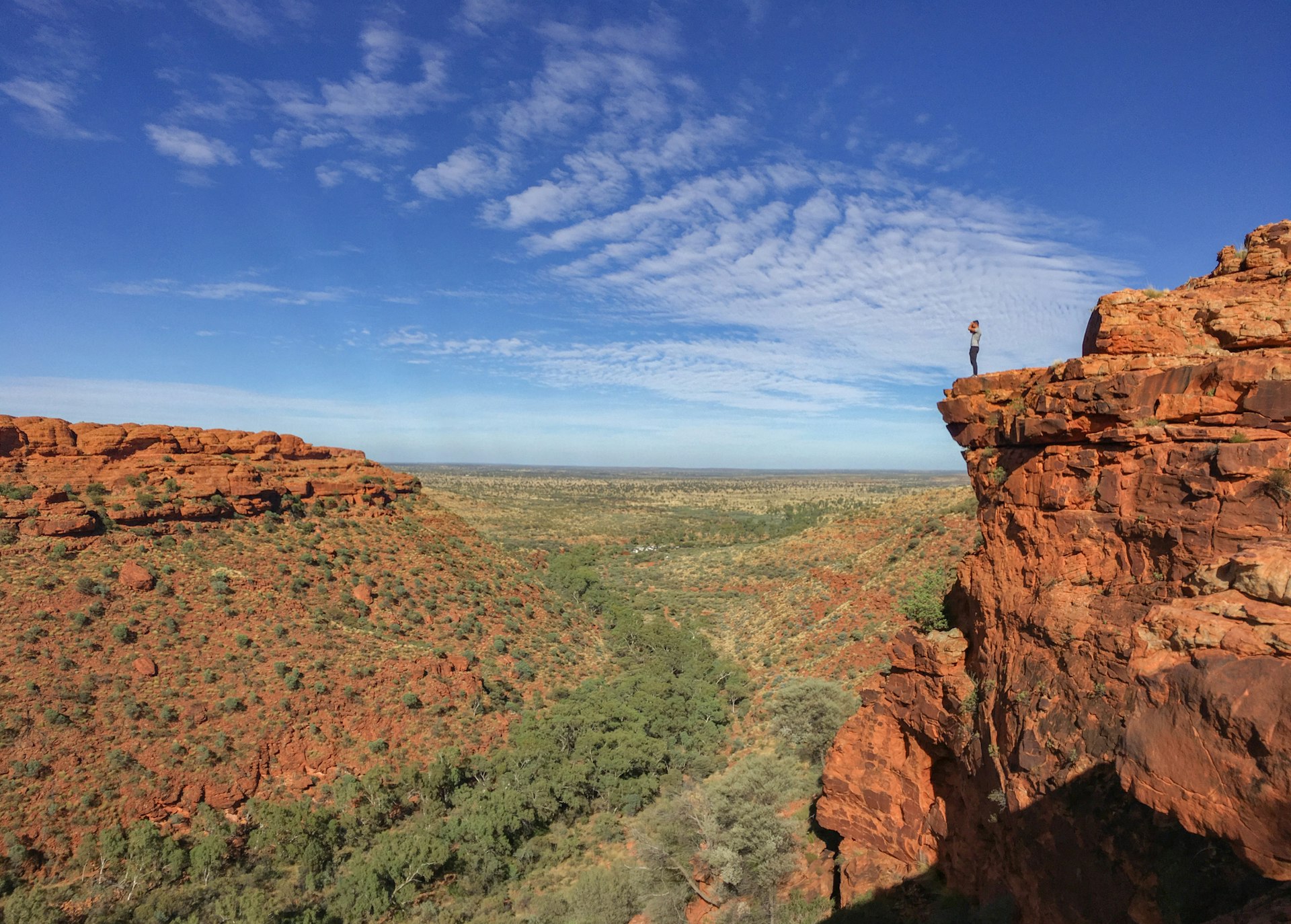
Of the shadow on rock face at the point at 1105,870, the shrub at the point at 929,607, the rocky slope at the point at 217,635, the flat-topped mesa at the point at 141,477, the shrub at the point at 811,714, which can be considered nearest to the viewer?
the shadow on rock face at the point at 1105,870

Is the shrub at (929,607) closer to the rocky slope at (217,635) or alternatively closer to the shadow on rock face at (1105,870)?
the shadow on rock face at (1105,870)

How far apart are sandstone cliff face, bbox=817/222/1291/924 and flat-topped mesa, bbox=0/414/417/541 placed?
1322 inches

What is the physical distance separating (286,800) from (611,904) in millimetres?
11621

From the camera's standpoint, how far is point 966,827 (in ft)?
34.7

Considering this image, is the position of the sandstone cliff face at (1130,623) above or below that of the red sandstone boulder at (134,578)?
above

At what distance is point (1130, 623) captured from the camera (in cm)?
732

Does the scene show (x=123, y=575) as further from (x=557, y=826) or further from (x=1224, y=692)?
(x=1224, y=692)

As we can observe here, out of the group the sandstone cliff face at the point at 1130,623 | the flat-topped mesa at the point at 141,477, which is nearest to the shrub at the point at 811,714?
the sandstone cliff face at the point at 1130,623

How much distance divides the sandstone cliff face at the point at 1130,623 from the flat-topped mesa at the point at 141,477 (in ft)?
110

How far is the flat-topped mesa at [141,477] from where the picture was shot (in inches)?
1012

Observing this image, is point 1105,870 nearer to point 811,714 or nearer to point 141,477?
point 811,714

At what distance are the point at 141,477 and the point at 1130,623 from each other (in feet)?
125

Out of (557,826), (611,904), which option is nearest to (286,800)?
(557,826)

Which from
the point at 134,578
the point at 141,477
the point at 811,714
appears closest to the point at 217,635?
the point at 134,578
